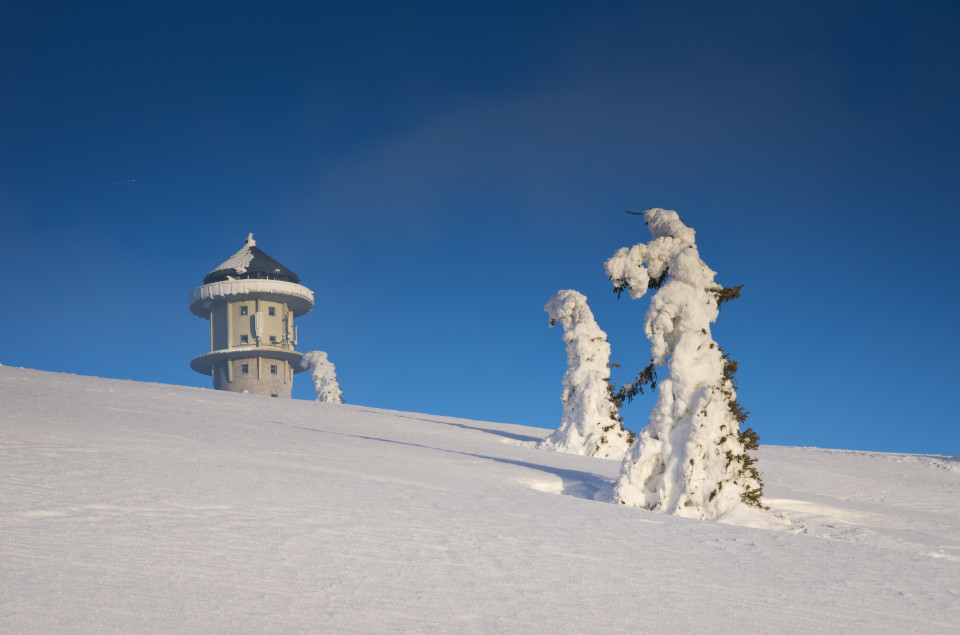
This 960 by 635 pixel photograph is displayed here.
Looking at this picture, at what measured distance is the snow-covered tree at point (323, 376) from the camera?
48125mm

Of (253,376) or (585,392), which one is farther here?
(253,376)

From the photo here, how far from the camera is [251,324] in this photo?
66062 millimetres

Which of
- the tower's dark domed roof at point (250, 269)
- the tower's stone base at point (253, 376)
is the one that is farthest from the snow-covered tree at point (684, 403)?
the tower's dark domed roof at point (250, 269)

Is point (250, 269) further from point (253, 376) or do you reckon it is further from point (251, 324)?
point (253, 376)

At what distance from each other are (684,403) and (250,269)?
6005 centimetres

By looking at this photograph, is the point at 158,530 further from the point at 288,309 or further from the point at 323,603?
the point at 288,309

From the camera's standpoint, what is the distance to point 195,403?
71.1 feet

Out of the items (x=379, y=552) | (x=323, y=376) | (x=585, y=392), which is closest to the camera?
(x=379, y=552)

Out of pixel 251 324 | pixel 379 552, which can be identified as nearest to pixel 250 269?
pixel 251 324

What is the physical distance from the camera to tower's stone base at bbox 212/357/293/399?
2596 inches

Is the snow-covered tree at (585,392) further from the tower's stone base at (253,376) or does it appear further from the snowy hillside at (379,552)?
the tower's stone base at (253,376)

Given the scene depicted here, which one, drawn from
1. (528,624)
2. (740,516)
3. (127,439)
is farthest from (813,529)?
(127,439)

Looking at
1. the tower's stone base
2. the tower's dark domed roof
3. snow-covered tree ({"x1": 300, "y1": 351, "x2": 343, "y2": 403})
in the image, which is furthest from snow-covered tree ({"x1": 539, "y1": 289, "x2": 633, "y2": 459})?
the tower's dark domed roof

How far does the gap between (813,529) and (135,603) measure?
910 cm
